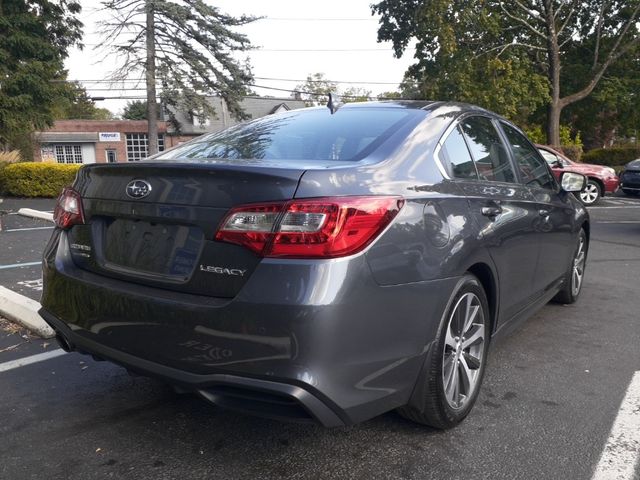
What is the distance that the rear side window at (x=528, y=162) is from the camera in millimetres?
3779

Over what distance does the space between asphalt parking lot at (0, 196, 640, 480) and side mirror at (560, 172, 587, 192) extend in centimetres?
126

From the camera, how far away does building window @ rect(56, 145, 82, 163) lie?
175ft

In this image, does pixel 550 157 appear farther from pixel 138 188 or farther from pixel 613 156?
pixel 613 156

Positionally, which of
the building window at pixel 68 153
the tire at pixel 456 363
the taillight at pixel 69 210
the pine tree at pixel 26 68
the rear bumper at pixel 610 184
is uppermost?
the pine tree at pixel 26 68

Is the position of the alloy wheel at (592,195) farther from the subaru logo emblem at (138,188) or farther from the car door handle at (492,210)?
the subaru logo emblem at (138,188)

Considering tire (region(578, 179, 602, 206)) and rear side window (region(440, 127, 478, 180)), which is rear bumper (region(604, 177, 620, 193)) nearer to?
tire (region(578, 179, 602, 206))

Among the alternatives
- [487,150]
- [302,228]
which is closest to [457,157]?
[487,150]

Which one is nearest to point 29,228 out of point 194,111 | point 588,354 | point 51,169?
point 51,169

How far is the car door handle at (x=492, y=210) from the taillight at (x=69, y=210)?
1967mm

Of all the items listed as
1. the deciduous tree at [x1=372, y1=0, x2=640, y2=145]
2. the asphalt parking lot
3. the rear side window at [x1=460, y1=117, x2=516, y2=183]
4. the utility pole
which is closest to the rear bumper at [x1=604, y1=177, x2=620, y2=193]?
the deciduous tree at [x1=372, y1=0, x2=640, y2=145]

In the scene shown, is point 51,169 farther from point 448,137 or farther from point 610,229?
point 448,137

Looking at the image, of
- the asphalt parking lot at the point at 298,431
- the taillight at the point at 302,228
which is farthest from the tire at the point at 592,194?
the taillight at the point at 302,228

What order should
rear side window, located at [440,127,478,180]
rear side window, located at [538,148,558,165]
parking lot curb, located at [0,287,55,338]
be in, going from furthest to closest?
rear side window, located at [538,148,558,165]
parking lot curb, located at [0,287,55,338]
rear side window, located at [440,127,478,180]

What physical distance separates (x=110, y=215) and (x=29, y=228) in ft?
30.6
